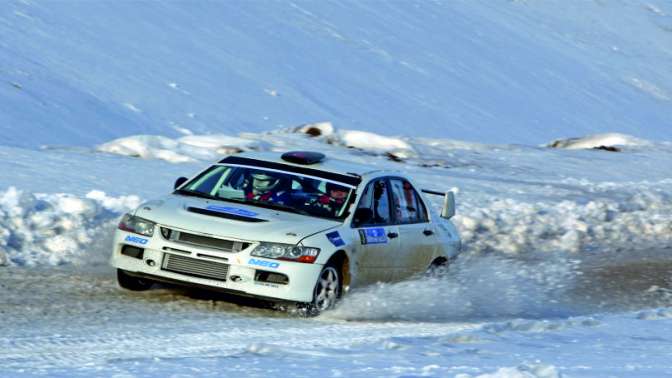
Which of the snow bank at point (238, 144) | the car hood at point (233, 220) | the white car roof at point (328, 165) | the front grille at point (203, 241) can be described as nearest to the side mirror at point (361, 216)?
the car hood at point (233, 220)

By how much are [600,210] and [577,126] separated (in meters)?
20.8

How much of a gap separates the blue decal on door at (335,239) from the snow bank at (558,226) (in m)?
5.56

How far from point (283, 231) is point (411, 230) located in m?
1.93

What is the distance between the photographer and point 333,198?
1052 cm

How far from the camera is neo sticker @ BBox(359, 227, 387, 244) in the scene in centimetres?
1034

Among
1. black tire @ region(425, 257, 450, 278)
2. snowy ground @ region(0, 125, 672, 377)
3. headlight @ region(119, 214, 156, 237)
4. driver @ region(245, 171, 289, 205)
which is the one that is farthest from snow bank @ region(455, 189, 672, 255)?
headlight @ region(119, 214, 156, 237)

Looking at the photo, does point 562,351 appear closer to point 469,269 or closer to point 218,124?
point 469,269

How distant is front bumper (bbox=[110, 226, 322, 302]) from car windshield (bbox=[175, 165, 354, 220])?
2.78 ft

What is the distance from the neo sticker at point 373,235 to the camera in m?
10.3

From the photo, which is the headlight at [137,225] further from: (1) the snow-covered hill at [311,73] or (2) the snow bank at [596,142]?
(2) the snow bank at [596,142]

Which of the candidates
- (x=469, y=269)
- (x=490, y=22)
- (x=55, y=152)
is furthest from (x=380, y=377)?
(x=490, y=22)

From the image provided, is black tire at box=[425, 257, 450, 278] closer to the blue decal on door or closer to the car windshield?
the car windshield

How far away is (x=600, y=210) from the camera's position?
18.5 metres

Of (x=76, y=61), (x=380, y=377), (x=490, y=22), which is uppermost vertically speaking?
(x=490, y=22)
